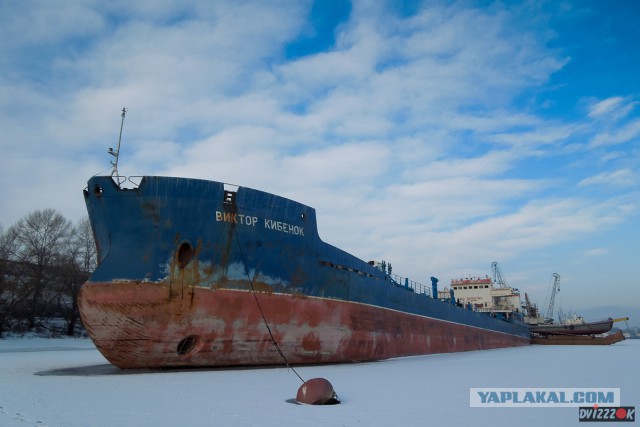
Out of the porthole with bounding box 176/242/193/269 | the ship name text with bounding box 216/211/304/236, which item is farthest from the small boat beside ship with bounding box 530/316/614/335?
the porthole with bounding box 176/242/193/269

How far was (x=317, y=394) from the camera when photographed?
6.36 meters

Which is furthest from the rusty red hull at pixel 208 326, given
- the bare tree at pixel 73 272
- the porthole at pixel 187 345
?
the bare tree at pixel 73 272

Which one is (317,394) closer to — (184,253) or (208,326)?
(208,326)

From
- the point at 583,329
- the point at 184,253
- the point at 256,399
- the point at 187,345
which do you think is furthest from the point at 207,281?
the point at 583,329

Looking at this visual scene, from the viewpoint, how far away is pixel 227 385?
8.00 m

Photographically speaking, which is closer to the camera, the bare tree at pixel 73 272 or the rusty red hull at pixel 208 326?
the rusty red hull at pixel 208 326

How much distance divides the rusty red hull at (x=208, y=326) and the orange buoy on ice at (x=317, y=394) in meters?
4.69

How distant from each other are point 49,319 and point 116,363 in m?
33.0

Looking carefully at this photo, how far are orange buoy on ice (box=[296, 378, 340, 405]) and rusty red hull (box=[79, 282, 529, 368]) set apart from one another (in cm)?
469

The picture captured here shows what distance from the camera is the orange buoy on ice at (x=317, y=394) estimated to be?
251 inches

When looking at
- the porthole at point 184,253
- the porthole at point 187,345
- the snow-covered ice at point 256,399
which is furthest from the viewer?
the porthole at point 184,253

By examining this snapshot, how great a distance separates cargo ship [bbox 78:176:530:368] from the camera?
10.1 m

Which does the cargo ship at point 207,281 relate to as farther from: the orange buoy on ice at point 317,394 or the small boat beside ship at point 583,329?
the small boat beside ship at point 583,329

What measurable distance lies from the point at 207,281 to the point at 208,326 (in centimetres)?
108
